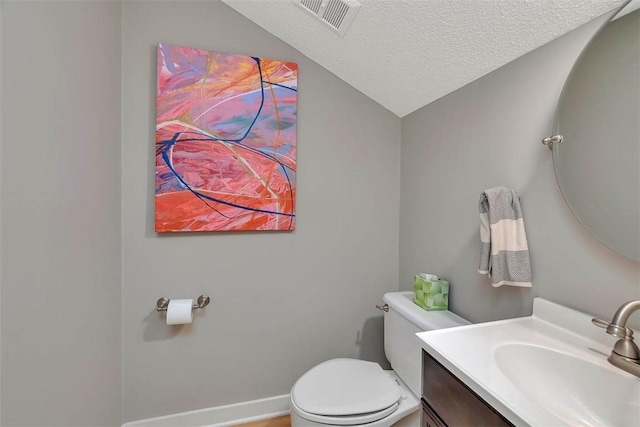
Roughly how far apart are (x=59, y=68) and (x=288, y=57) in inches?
42.8

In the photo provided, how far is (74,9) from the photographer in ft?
2.93

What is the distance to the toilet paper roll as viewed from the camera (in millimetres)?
1351

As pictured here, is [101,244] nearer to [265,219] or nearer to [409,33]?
[265,219]

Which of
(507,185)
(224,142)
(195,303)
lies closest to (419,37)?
(507,185)

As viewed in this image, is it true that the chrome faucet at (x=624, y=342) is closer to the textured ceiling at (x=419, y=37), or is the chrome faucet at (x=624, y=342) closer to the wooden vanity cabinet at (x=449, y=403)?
the wooden vanity cabinet at (x=449, y=403)

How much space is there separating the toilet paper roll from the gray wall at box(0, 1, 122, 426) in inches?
9.5

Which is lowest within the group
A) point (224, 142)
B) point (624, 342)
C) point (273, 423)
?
point (273, 423)

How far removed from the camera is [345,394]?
3.87ft

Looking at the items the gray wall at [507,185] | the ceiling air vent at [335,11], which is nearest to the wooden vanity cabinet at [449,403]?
the gray wall at [507,185]

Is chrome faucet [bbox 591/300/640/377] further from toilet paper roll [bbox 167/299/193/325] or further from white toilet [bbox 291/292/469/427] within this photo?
toilet paper roll [bbox 167/299/193/325]

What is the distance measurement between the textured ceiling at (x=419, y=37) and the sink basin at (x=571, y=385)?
3.18 feet

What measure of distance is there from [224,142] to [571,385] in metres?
1.59

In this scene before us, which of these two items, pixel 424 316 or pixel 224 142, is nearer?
pixel 424 316

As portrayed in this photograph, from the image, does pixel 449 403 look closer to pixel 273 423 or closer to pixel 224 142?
pixel 273 423
